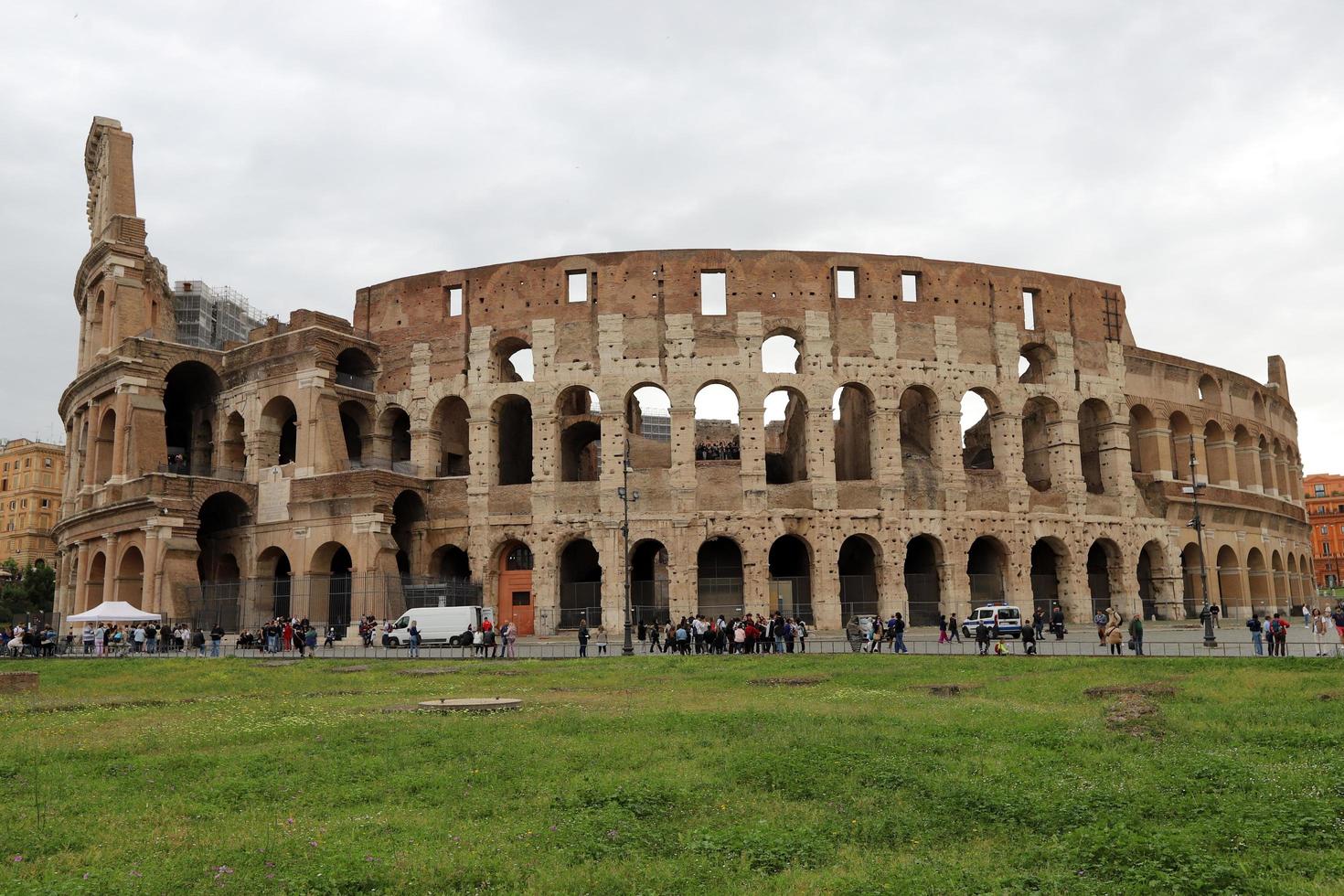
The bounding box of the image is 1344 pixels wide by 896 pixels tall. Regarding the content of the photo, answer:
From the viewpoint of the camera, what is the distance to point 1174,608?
4319cm

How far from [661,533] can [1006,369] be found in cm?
1536

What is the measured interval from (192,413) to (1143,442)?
139ft

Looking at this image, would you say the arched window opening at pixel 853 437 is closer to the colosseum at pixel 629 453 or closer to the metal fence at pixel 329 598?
the colosseum at pixel 629 453

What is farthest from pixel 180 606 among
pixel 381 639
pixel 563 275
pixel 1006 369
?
pixel 1006 369

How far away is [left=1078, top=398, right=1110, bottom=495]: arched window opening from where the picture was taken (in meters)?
43.8

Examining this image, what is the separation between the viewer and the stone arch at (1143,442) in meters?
45.5

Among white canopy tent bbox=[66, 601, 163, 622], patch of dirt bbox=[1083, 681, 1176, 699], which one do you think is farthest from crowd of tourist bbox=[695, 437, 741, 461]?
patch of dirt bbox=[1083, 681, 1176, 699]

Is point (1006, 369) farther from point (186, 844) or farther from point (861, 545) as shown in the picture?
point (186, 844)

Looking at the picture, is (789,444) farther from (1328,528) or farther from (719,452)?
(1328,528)

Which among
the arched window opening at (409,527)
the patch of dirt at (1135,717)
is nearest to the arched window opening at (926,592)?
the arched window opening at (409,527)

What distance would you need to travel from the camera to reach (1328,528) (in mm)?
95625

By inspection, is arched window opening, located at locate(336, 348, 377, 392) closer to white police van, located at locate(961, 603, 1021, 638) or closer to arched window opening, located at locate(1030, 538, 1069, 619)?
white police van, located at locate(961, 603, 1021, 638)

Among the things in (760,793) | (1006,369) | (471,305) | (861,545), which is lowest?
(760,793)

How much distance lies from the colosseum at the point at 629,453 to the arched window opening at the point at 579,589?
121 millimetres
